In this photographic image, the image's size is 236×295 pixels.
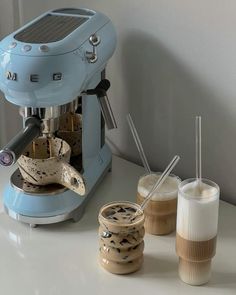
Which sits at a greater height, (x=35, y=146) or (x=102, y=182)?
(x=35, y=146)

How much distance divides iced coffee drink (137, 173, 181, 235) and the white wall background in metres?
0.15

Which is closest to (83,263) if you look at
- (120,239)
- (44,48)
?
(120,239)

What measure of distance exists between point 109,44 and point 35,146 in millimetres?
227

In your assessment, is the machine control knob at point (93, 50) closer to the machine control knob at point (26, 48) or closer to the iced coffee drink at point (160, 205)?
the machine control knob at point (26, 48)

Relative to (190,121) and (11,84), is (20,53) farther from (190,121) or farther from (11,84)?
(190,121)

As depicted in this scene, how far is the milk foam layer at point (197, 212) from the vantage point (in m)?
0.92

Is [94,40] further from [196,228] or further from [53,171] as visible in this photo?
[196,228]

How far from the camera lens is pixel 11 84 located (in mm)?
981

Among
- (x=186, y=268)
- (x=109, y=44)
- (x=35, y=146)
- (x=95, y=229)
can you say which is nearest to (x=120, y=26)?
(x=109, y=44)

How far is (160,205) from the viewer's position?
3.50ft

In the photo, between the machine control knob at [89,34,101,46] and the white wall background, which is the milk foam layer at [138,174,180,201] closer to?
the white wall background

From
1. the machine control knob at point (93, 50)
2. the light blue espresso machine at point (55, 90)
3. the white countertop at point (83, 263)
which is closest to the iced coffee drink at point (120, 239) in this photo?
the white countertop at point (83, 263)

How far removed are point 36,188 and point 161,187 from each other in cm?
22

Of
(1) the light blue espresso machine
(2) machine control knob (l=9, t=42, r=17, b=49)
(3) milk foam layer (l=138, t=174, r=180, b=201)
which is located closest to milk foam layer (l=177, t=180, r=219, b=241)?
(3) milk foam layer (l=138, t=174, r=180, b=201)
